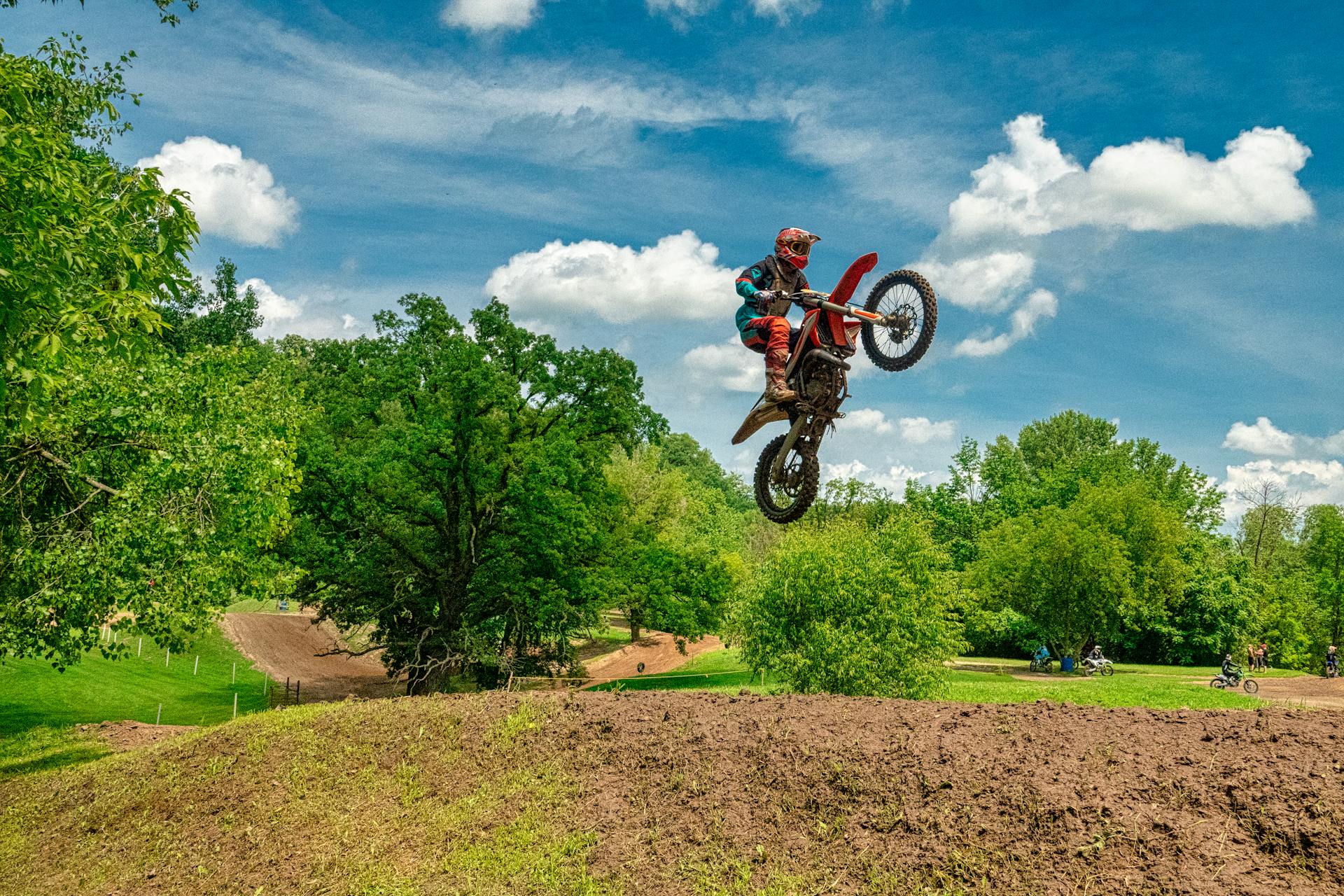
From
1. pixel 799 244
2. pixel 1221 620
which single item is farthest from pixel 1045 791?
pixel 1221 620

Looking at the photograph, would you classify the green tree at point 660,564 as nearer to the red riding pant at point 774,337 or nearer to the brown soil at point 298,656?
the brown soil at point 298,656

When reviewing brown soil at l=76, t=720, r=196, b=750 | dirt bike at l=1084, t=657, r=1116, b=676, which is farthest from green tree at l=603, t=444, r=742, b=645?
dirt bike at l=1084, t=657, r=1116, b=676

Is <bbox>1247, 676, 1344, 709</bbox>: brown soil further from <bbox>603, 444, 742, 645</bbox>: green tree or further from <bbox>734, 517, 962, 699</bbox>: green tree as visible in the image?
<bbox>603, 444, 742, 645</bbox>: green tree

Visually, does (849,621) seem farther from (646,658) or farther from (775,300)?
(646,658)

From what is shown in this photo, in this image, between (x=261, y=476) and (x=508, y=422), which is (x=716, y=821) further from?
(x=508, y=422)

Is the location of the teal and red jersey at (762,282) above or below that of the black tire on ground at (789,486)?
above

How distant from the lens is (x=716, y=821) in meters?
9.25

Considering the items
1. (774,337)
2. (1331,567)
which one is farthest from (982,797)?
(1331,567)

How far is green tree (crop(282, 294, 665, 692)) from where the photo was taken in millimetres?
23984

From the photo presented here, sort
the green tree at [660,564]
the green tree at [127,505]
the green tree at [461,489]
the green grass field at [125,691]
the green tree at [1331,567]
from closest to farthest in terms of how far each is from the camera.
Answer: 1. the green tree at [127,505]
2. the green tree at [461,489]
3. the green grass field at [125,691]
4. the green tree at [660,564]
5. the green tree at [1331,567]

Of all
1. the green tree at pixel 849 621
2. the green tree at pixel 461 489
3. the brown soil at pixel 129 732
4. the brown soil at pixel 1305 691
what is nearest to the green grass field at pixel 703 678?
the green tree at pixel 461 489

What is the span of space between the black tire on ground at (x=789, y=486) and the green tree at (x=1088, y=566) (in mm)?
34773

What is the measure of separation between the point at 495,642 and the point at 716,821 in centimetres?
1799

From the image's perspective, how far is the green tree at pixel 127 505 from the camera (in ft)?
44.1
